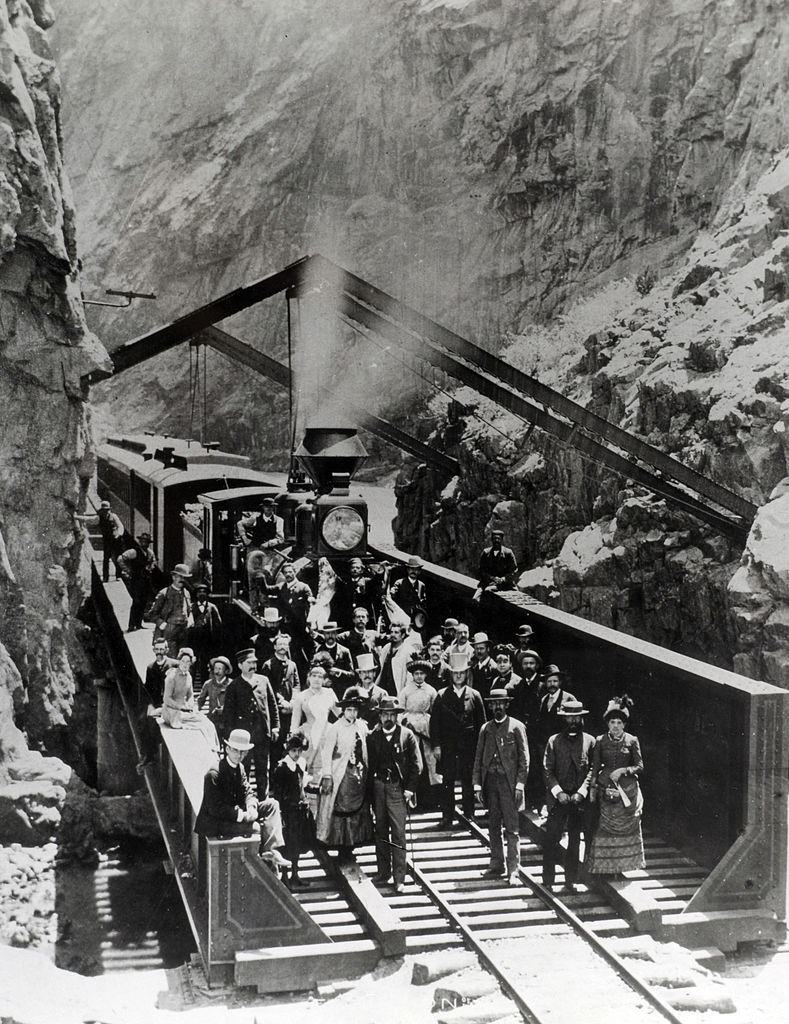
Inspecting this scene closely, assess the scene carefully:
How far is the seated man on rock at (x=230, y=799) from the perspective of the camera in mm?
5578

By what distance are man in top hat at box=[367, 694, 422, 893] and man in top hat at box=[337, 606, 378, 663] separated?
36.5 inches

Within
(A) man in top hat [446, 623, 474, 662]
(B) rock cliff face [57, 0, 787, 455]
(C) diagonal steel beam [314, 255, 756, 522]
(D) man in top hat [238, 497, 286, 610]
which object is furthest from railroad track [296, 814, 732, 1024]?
(C) diagonal steel beam [314, 255, 756, 522]

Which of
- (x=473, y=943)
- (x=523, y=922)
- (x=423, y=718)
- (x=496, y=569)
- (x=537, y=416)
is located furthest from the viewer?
(x=537, y=416)

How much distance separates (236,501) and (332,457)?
0.98m

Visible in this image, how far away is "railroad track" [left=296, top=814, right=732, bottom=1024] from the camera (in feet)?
18.3

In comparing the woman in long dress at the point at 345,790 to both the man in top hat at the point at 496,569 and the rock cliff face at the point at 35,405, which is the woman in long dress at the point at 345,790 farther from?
the rock cliff face at the point at 35,405

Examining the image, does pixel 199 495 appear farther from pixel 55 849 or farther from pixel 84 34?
pixel 84 34

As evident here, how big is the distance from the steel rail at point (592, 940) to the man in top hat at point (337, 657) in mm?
1393

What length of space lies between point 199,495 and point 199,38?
12.3 feet

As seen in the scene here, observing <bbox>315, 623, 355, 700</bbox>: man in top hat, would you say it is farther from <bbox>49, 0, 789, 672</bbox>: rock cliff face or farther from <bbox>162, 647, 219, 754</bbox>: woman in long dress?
<bbox>49, 0, 789, 672</bbox>: rock cliff face

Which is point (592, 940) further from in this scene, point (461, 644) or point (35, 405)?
point (35, 405)

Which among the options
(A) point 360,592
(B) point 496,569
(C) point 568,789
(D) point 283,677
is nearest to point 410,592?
(A) point 360,592

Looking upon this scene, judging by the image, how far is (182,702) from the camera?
663cm

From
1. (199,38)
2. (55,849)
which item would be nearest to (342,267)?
(199,38)
